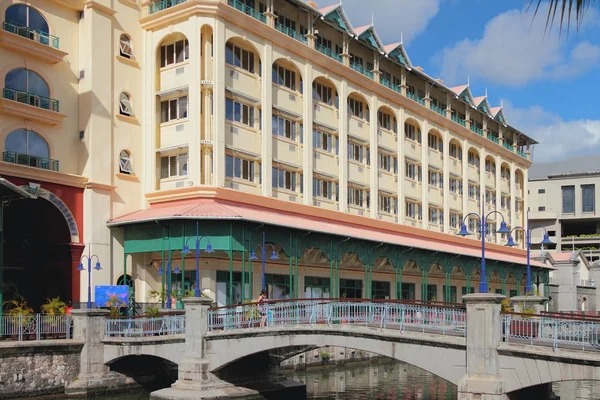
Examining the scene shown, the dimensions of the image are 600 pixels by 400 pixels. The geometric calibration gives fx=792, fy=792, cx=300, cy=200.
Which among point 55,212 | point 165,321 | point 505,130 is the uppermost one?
point 505,130

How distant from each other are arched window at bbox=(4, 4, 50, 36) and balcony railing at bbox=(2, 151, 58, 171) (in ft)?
20.3

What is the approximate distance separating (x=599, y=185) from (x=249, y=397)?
3323 inches

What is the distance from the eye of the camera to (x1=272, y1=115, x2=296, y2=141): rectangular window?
49.5 meters

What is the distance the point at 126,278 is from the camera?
43.8m

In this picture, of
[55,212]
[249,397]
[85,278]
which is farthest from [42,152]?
[249,397]

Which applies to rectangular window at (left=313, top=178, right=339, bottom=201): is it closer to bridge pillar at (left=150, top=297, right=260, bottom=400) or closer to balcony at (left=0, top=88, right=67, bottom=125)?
balcony at (left=0, top=88, right=67, bottom=125)

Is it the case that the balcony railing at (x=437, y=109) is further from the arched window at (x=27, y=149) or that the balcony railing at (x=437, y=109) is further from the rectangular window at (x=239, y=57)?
the arched window at (x=27, y=149)

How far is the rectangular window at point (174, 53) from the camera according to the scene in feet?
150

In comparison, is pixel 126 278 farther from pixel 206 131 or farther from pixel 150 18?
pixel 150 18

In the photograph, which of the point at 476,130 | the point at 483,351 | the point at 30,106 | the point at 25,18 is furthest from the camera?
the point at 476,130

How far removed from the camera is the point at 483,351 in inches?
928

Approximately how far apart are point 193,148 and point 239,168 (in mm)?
3524

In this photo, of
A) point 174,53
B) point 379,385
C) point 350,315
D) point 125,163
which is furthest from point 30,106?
point 379,385

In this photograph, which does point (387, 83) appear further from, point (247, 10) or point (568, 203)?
point (568, 203)
